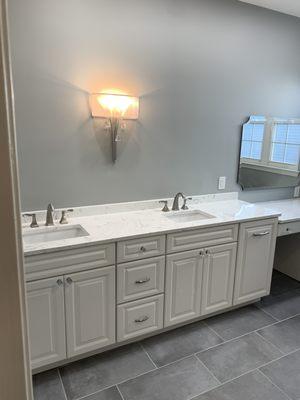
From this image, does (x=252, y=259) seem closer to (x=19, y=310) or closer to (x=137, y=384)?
(x=137, y=384)

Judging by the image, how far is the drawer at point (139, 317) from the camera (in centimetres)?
209

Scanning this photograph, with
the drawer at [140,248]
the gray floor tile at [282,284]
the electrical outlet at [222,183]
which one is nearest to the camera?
the drawer at [140,248]

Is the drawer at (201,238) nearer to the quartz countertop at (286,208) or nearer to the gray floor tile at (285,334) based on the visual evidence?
the quartz countertop at (286,208)

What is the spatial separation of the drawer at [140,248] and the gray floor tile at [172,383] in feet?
2.45

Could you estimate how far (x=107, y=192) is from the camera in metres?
2.47

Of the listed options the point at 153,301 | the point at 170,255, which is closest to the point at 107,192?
the point at 170,255

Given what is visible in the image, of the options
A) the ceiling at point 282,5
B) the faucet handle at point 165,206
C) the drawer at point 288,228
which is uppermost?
the ceiling at point 282,5

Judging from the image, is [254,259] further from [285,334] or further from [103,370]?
[103,370]

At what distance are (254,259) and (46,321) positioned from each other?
1.67 metres

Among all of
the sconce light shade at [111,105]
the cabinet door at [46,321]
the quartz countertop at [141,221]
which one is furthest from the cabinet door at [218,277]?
the sconce light shade at [111,105]

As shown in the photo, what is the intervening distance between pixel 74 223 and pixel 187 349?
1219 millimetres

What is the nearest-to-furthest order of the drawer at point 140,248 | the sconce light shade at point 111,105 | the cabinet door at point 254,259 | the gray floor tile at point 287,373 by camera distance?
the gray floor tile at point 287,373 → the drawer at point 140,248 → the sconce light shade at point 111,105 → the cabinet door at point 254,259

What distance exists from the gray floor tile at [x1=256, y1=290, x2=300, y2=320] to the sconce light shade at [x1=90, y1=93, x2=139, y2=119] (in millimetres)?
2061

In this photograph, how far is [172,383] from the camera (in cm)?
191
